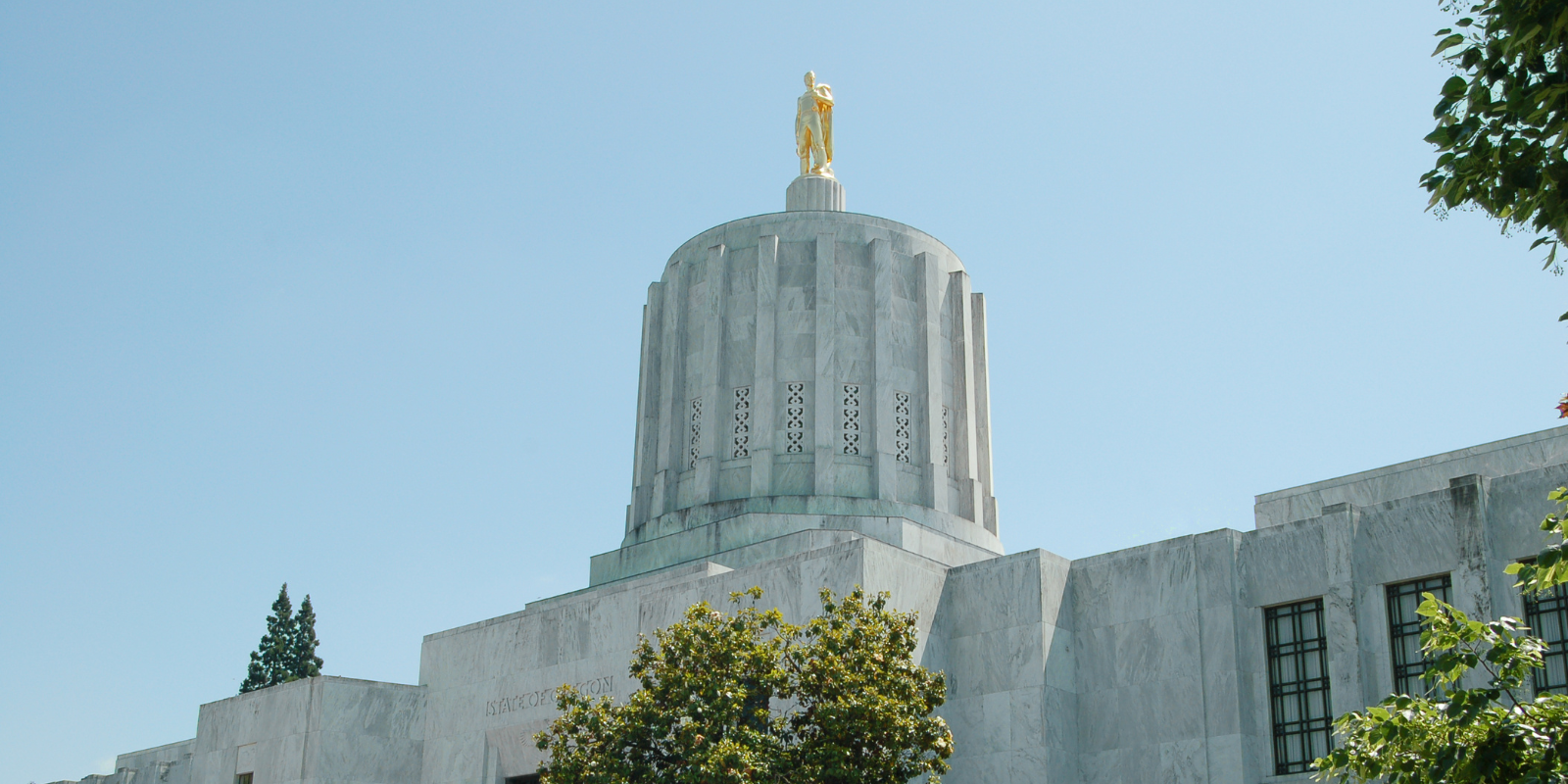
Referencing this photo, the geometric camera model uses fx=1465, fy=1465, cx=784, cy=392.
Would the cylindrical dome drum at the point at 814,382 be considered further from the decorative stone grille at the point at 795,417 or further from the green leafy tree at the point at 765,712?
the green leafy tree at the point at 765,712

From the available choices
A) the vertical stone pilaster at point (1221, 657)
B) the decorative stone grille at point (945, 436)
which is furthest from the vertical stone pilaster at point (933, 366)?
the vertical stone pilaster at point (1221, 657)

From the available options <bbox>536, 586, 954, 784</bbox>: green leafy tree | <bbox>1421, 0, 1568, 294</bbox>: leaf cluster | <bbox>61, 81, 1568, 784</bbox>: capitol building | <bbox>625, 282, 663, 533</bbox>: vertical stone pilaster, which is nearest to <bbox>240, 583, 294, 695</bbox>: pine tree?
<bbox>61, 81, 1568, 784</bbox>: capitol building

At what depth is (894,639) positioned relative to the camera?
19.8 meters

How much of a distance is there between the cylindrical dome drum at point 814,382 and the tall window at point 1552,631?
11.7 metres

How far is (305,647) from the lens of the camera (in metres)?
51.7

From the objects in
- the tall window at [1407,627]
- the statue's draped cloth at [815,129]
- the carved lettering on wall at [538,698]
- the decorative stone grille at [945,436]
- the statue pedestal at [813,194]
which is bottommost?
the carved lettering on wall at [538,698]

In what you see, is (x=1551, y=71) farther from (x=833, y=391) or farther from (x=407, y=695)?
(x=407, y=695)

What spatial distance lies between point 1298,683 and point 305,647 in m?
38.9

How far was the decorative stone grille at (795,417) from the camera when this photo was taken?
2934 centimetres

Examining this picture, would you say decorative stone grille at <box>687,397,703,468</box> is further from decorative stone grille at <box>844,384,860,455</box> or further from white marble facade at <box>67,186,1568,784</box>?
decorative stone grille at <box>844,384,860,455</box>

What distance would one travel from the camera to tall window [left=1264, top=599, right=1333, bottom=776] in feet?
70.2

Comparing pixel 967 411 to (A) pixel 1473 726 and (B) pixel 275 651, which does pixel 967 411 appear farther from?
(B) pixel 275 651

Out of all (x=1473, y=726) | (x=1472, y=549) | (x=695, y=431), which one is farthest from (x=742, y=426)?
(x=1473, y=726)

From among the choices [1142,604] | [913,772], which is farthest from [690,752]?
[1142,604]
